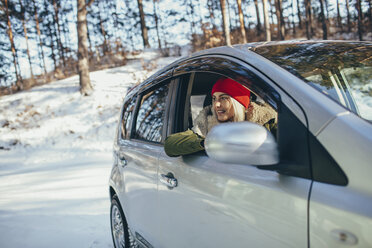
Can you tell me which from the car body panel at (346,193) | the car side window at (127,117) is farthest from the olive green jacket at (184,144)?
the car side window at (127,117)

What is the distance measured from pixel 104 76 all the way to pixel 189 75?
48.3ft

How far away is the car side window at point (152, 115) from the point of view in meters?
2.22

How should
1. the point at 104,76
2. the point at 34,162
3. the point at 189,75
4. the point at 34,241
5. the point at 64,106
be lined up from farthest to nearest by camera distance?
the point at 104,76
the point at 64,106
the point at 34,162
the point at 34,241
the point at 189,75

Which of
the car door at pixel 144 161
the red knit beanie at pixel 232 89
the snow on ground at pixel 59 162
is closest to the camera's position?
the red knit beanie at pixel 232 89

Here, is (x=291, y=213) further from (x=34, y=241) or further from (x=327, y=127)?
(x=34, y=241)

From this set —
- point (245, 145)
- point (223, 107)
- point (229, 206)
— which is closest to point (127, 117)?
point (223, 107)

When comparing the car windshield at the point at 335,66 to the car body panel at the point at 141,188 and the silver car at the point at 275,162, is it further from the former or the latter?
the car body panel at the point at 141,188

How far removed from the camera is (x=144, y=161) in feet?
7.38

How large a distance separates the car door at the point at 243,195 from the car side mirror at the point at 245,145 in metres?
0.08

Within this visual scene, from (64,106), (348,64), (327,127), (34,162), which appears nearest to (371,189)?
(327,127)

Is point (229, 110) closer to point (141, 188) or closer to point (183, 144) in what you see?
point (183, 144)

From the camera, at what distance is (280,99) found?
1.19 meters

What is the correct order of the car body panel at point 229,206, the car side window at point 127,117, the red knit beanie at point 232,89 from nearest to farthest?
the car body panel at point 229,206 < the red knit beanie at point 232,89 < the car side window at point 127,117

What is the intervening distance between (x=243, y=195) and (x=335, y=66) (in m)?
0.86
